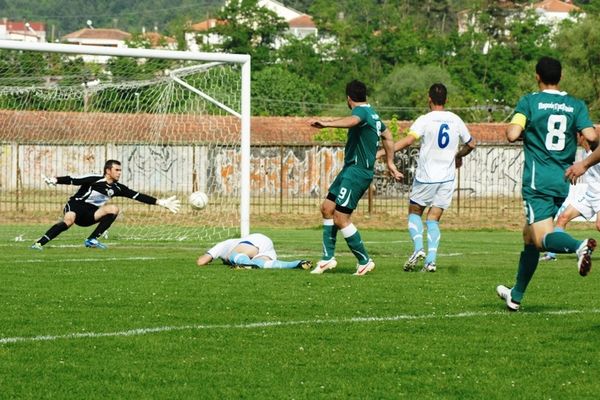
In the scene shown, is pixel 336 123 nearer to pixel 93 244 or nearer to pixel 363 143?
pixel 363 143

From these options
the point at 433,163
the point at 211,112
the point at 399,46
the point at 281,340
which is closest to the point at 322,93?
the point at 399,46

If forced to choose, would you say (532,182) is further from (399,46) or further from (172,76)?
(399,46)

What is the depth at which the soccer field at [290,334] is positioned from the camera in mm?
7117

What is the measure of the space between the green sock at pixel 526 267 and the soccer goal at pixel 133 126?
906cm

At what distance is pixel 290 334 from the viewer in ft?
29.4

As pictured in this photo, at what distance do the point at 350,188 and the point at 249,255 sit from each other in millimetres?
1760

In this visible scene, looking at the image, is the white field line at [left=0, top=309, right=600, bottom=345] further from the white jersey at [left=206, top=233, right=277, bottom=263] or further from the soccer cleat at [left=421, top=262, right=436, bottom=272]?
the white jersey at [left=206, top=233, right=277, bottom=263]

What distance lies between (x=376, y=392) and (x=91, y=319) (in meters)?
3.42

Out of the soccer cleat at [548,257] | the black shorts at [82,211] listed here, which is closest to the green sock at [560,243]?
the soccer cleat at [548,257]

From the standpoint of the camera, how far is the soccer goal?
21.5 metres

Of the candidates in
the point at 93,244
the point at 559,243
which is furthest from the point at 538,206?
the point at 93,244

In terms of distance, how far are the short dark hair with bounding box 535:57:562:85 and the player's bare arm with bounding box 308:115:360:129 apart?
295 centimetres

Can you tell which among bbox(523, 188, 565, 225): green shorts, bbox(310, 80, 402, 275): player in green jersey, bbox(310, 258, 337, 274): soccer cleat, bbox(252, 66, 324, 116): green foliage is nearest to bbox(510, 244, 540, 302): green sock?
bbox(523, 188, 565, 225): green shorts

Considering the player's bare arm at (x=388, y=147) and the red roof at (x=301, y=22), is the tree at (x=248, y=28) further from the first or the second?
the player's bare arm at (x=388, y=147)
